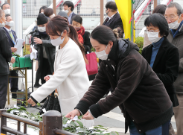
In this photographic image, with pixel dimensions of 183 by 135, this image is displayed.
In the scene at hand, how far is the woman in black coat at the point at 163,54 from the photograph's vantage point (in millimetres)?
3137

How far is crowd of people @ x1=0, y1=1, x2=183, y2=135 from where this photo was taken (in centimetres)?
239

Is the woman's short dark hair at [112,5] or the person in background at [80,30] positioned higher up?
the woman's short dark hair at [112,5]

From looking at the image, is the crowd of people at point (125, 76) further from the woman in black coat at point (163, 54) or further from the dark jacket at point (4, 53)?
the dark jacket at point (4, 53)

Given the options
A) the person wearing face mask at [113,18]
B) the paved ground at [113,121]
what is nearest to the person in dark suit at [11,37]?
the person wearing face mask at [113,18]

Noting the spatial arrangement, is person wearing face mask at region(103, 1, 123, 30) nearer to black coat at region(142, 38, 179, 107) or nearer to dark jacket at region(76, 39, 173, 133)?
black coat at region(142, 38, 179, 107)

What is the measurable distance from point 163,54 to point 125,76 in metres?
0.99

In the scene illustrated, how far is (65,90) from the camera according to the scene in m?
3.39

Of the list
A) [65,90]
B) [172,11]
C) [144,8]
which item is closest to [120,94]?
[65,90]

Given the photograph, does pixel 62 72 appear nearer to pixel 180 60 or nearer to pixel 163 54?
pixel 163 54

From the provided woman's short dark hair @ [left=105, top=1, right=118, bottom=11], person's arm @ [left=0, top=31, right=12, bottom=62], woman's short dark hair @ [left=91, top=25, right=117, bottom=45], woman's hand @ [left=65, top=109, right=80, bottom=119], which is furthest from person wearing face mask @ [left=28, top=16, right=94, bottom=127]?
woman's short dark hair @ [left=105, top=1, right=118, bottom=11]

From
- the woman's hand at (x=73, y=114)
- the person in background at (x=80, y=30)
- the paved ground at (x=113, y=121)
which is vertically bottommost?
the paved ground at (x=113, y=121)

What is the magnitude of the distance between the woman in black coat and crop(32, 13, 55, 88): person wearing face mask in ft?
12.0

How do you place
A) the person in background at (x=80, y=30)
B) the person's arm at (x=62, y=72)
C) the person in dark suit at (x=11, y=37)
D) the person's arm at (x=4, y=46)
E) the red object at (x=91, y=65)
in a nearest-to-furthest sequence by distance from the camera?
the person's arm at (x=62, y=72) < the person's arm at (x=4, y=46) < the red object at (x=91, y=65) < the person in background at (x=80, y=30) < the person in dark suit at (x=11, y=37)

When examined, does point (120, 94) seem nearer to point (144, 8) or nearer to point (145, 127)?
point (145, 127)
